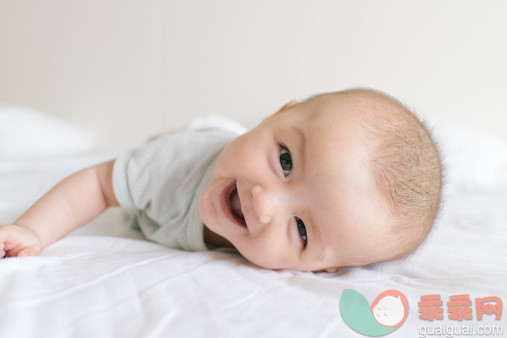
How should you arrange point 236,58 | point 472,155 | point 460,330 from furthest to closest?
1. point 236,58
2. point 472,155
3. point 460,330

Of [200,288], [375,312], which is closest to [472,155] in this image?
[375,312]

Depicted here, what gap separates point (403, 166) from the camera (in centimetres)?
73

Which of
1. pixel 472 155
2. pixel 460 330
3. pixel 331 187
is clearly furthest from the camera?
pixel 472 155

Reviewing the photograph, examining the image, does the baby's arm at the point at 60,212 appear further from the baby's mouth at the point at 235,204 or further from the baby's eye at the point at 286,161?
the baby's eye at the point at 286,161

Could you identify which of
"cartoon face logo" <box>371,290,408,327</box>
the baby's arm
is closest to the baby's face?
"cartoon face logo" <box>371,290,408,327</box>

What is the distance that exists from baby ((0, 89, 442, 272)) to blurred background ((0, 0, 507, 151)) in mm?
1078

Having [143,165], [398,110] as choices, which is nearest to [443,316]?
[398,110]

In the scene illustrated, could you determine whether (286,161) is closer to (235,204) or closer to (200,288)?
(235,204)

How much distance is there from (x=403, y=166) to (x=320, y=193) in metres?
0.16

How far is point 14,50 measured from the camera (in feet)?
8.02

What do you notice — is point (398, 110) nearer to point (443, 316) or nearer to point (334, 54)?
point (443, 316)

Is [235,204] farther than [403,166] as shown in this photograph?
Yes

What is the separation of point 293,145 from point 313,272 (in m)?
0.27

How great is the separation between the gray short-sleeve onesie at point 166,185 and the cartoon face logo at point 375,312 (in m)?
0.44
